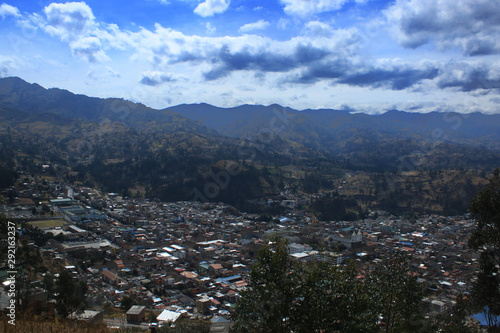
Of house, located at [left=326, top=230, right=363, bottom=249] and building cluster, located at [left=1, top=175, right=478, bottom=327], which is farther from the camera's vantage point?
house, located at [left=326, top=230, right=363, bottom=249]

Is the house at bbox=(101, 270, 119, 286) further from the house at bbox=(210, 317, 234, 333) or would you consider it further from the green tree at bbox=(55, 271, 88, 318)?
the green tree at bbox=(55, 271, 88, 318)

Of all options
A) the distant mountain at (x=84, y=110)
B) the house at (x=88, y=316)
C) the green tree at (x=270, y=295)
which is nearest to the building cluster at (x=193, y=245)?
the green tree at (x=270, y=295)

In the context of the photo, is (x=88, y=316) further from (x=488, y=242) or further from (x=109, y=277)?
(x=488, y=242)

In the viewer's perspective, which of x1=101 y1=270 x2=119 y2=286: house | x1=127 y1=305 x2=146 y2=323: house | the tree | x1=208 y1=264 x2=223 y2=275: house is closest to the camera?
the tree

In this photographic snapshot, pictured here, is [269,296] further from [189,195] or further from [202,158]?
[202,158]

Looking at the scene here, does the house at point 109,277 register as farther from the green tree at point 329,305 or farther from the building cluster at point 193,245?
the green tree at point 329,305

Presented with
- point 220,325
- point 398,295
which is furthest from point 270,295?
point 220,325

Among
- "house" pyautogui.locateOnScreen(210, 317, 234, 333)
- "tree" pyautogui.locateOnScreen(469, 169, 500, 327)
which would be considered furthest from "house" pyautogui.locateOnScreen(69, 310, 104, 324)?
"tree" pyautogui.locateOnScreen(469, 169, 500, 327)
